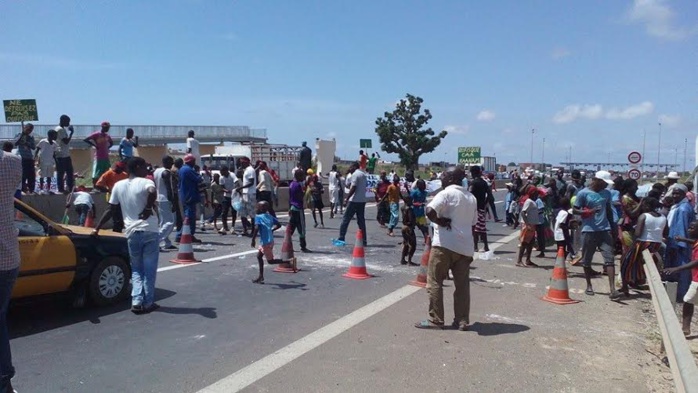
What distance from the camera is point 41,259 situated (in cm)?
616

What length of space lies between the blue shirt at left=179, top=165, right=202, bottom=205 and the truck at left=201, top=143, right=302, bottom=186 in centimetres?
1410

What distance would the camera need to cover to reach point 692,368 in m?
3.15

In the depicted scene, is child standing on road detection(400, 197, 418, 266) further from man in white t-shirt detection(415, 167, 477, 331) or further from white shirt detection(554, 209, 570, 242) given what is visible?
man in white t-shirt detection(415, 167, 477, 331)

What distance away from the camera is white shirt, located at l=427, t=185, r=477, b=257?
628 centimetres

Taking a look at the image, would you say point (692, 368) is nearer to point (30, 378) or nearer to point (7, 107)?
point (30, 378)

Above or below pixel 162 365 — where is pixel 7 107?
above

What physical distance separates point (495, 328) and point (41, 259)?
5205mm

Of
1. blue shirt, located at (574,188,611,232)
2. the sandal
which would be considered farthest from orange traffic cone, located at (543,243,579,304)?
the sandal

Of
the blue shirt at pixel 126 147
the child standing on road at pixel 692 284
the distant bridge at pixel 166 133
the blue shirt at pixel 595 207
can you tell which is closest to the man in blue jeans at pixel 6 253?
the child standing on road at pixel 692 284

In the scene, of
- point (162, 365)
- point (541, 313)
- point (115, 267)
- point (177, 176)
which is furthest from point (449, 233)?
point (177, 176)

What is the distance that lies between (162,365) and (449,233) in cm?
328

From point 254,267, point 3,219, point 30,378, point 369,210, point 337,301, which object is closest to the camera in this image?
point 3,219

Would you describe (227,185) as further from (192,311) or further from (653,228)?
(653,228)

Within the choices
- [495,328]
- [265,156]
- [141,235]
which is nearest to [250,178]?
[141,235]
